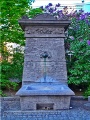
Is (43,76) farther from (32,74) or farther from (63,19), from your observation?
(63,19)

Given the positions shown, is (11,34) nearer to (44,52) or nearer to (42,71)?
(44,52)

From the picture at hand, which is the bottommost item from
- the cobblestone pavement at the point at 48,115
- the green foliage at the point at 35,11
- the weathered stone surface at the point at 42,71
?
the cobblestone pavement at the point at 48,115

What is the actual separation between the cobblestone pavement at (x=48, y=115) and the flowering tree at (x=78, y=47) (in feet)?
6.89

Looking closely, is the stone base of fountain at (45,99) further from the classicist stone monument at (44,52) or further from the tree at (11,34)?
the tree at (11,34)

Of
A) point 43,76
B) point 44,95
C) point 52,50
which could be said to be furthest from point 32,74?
point 44,95

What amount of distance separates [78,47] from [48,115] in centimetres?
318

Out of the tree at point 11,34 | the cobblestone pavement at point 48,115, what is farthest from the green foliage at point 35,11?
the cobblestone pavement at point 48,115

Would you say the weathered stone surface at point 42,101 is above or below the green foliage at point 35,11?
below

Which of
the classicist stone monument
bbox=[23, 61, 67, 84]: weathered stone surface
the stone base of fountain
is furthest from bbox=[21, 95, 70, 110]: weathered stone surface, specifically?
bbox=[23, 61, 67, 84]: weathered stone surface

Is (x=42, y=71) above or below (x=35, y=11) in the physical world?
below

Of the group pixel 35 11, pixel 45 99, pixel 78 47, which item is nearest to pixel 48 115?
pixel 45 99

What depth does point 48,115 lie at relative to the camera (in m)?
5.47

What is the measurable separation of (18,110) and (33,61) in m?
1.89

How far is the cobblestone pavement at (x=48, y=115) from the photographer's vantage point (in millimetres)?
5250
